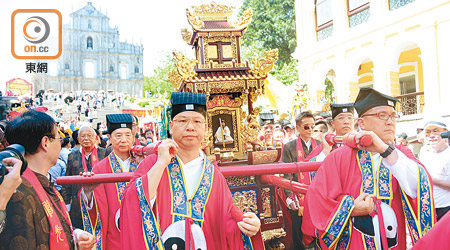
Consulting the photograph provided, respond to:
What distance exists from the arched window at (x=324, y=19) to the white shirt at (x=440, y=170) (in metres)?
15.5

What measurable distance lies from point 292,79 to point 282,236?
78.6 feet

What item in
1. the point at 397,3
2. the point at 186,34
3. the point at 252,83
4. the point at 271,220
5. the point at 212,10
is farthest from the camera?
the point at 397,3

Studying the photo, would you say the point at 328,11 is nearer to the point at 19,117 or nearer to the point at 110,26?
the point at 19,117

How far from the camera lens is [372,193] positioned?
268cm

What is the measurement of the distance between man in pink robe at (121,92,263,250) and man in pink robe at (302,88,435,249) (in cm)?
68

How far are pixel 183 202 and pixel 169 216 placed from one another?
0.14 m

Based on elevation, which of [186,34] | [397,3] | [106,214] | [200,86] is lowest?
[106,214]

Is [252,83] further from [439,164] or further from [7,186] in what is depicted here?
[7,186]

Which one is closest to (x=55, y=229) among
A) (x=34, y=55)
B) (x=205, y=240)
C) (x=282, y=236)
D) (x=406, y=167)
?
(x=205, y=240)

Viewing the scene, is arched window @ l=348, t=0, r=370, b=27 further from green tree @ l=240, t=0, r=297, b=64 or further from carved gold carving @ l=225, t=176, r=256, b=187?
green tree @ l=240, t=0, r=297, b=64

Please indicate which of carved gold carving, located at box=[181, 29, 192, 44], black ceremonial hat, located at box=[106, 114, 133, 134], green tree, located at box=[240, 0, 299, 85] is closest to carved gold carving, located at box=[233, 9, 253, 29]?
carved gold carving, located at box=[181, 29, 192, 44]

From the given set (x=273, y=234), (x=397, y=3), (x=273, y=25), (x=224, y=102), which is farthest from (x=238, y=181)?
(x=273, y=25)

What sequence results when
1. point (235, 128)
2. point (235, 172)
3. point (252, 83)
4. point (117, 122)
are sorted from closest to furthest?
point (235, 172) → point (117, 122) → point (252, 83) → point (235, 128)

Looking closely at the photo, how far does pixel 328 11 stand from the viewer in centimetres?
1895
